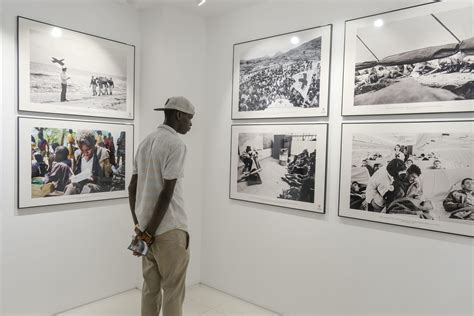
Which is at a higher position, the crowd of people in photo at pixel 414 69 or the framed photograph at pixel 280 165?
the crowd of people in photo at pixel 414 69

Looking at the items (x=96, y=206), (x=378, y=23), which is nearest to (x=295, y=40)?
(x=378, y=23)

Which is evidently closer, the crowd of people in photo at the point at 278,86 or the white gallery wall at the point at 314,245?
the white gallery wall at the point at 314,245

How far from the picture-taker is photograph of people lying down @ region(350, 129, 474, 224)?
6.26ft

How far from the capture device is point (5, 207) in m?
2.33

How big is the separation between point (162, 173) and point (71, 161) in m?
1.10

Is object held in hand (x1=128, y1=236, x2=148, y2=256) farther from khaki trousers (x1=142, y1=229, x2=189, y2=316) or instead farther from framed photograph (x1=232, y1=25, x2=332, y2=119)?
framed photograph (x1=232, y1=25, x2=332, y2=119)

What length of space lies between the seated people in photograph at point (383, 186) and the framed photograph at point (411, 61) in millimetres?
345

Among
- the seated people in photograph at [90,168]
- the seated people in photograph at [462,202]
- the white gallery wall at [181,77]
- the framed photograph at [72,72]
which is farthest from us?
the white gallery wall at [181,77]

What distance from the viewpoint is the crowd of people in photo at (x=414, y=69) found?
1.89 metres

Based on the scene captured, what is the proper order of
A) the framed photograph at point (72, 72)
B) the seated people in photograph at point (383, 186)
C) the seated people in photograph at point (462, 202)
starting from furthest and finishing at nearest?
the framed photograph at point (72, 72), the seated people in photograph at point (383, 186), the seated people in photograph at point (462, 202)

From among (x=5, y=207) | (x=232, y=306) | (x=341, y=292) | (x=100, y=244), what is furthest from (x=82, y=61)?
(x=341, y=292)

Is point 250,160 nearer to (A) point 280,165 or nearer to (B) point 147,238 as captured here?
(A) point 280,165

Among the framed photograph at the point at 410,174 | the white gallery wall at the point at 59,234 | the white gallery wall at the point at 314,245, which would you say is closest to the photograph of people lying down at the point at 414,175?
the framed photograph at the point at 410,174

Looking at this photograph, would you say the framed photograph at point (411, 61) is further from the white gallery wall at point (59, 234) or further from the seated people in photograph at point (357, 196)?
the white gallery wall at point (59, 234)
